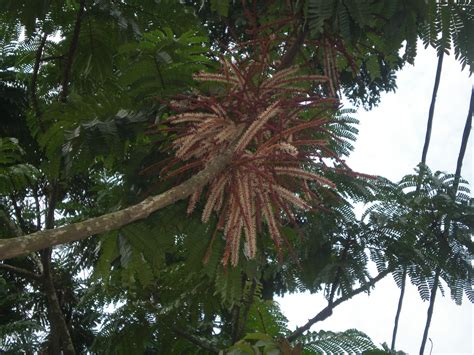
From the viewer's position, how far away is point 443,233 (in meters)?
3.96

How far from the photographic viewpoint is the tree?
2107 millimetres

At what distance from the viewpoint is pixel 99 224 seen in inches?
65.6

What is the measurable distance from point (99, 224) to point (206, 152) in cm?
63

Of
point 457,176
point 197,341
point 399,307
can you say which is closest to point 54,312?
point 197,341

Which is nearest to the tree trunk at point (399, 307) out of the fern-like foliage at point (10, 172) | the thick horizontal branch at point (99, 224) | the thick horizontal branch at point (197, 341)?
the thick horizontal branch at point (197, 341)

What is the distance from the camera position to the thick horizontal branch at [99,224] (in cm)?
150

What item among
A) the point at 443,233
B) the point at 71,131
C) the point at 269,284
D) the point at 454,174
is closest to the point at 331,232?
the point at 443,233

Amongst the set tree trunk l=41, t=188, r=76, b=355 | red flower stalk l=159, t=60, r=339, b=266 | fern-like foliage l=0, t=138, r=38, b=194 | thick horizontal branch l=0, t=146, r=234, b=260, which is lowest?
thick horizontal branch l=0, t=146, r=234, b=260

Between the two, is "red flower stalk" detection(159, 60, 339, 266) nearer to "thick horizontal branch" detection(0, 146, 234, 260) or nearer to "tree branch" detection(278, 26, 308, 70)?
"thick horizontal branch" detection(0, 146, 234, 260)

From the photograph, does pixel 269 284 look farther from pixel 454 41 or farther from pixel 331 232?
pixel 454 41

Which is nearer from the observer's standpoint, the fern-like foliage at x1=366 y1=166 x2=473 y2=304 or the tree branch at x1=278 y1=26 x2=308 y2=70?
the tree branch at x1=278 y1=26 x2=308 y2=70

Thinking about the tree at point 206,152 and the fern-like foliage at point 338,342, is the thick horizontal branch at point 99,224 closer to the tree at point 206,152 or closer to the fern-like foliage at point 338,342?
the tree at point 206,152

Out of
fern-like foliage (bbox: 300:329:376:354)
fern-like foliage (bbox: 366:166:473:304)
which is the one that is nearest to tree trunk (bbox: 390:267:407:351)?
fern-like foliage (bbox: 366:166:473:304)

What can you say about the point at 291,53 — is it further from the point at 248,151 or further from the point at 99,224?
the point at 99,224
